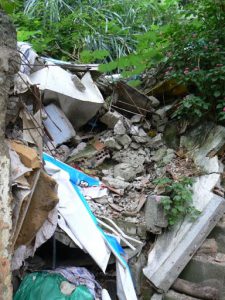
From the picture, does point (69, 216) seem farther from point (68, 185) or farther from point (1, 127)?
point (1, 127)

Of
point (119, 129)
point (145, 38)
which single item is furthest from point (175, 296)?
point (145, 38)

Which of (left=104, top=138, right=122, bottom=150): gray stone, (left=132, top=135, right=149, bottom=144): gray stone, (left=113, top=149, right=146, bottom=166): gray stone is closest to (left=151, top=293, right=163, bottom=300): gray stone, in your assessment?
(left=113, top=149, right=146, bottom=166): gray stone

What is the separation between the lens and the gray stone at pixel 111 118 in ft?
16.9

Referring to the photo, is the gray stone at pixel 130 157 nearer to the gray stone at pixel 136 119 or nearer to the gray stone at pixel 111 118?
the gray stone at pixel 111 118

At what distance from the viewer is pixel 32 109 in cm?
378

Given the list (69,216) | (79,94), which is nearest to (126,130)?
(79,94)

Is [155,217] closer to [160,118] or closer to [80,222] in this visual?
[80,222]

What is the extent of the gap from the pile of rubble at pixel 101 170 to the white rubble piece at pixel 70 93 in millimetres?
13

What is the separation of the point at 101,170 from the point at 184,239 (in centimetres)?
146

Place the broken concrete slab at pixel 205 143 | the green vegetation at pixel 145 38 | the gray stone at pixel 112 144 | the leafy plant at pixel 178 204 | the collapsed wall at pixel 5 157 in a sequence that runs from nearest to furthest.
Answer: the collapsed wall at pixel 5 157, the leafy plant at pixel 178 204, the broken concrete slab at pixel 205 143, the green vegetation at pixel 145 38, the gray stone at pixel 112 144

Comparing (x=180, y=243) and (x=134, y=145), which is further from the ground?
(x=134, y=145)

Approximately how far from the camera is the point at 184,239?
12.5ft

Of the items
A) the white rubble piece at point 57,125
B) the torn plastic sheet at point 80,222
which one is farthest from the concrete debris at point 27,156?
the white rubble piece at point 57,125

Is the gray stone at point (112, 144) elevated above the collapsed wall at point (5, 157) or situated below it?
below
